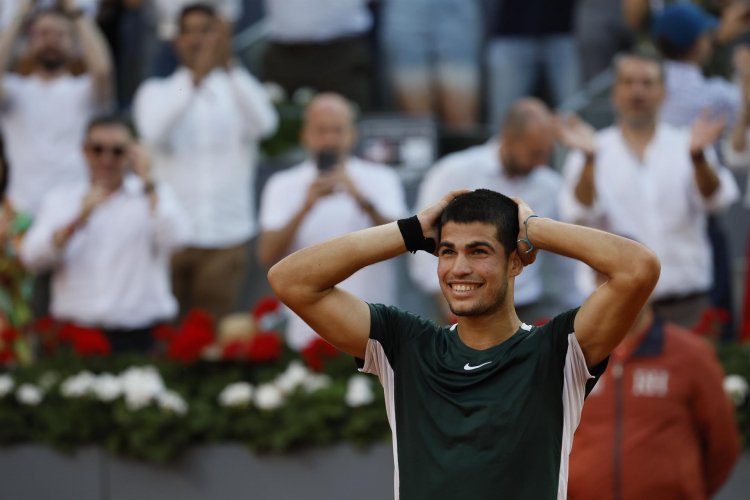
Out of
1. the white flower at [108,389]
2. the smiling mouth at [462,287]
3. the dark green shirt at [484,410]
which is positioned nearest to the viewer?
the dark green shirt at [484,410]

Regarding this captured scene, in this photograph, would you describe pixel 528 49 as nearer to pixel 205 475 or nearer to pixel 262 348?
pixel 262 348

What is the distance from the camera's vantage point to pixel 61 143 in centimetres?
1077

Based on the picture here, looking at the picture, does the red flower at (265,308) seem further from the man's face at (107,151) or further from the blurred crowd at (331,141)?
the man's face at (107,151)

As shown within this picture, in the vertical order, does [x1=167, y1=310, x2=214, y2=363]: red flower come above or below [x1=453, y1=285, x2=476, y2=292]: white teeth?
below

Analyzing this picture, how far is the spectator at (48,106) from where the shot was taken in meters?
10.7

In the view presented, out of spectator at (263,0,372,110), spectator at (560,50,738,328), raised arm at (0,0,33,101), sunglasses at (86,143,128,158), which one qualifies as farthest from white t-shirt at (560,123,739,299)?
raised arm at (0,0,33,101)

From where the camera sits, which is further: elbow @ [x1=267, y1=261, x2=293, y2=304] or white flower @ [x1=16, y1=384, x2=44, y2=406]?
white flower @ [x1=16, y1=384, x2=44, y2=406]

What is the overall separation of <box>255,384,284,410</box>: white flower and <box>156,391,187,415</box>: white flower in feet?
1.32

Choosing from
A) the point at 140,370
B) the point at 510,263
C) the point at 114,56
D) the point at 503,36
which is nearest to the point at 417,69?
the point at 503,36

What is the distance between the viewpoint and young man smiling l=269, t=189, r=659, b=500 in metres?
4.50

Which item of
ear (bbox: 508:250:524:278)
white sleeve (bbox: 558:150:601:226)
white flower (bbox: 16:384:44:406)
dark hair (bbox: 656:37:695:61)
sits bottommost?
white flower (bbox: 16:384:44:406)

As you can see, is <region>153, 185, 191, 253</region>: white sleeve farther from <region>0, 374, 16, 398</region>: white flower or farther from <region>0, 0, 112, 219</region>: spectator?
<region>0, 0, 112, 219</region>: spectator

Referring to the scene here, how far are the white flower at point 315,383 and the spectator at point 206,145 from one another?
1975 millimetres

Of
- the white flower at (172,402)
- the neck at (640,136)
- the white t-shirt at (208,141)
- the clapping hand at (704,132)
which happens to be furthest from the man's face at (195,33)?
the clapping hand at (704,132)
